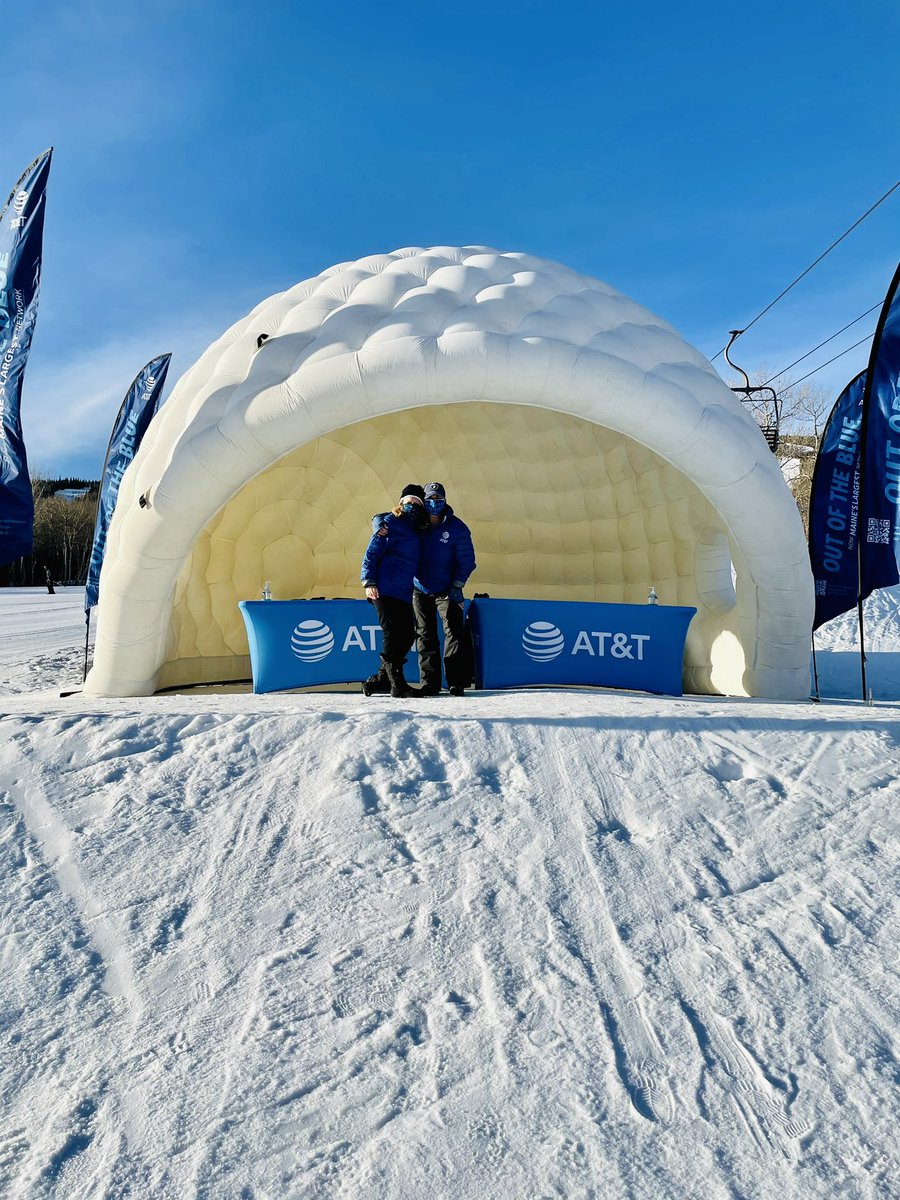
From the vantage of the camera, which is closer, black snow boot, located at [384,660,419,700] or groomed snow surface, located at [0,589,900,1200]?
groomed snow surface, located at [0,589,900,1200]

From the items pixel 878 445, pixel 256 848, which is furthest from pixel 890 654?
pixel 256 848

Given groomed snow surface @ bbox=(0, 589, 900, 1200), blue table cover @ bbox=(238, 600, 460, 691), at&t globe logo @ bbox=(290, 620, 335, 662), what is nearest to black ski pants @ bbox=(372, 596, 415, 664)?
blue table cover @ bbox=(238, 600, 460, 691)

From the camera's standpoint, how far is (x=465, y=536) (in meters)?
5.46

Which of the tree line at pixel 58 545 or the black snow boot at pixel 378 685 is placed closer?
the black snow boot at pixel 378 685

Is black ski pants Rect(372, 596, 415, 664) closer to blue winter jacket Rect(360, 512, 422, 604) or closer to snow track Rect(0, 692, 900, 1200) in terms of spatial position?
blue winter jacket Rect(360, 512, 422, 604)

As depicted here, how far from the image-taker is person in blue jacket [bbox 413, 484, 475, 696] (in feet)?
17.7

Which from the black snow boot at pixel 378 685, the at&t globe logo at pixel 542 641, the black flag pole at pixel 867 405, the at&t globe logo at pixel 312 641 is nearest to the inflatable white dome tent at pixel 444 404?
the black flag pole at pixel 867 405

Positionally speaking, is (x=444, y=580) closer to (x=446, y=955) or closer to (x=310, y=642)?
(x=310, y=642)

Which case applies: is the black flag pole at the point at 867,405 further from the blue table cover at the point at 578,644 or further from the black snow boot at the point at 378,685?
the black snow boot at the point at 378,685

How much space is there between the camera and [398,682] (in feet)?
17.2

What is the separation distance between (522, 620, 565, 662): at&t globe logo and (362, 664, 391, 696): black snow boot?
1.06 metres

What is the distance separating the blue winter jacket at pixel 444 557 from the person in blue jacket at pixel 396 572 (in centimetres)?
6

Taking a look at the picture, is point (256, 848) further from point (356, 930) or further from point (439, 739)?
Answer: point (439, 739)

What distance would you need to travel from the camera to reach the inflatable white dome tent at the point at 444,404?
5551 millimetres
